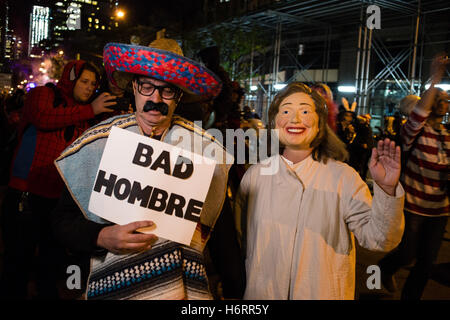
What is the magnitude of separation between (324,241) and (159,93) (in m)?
1.06

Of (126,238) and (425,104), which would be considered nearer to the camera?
(126,238)

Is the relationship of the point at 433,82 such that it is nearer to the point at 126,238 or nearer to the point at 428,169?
the point at 428,169

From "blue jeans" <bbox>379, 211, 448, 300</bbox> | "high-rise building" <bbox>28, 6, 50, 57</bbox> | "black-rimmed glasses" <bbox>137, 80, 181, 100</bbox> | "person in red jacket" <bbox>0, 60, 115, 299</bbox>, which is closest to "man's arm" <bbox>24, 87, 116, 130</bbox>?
"person in red jacket" <bbox>0, 60, 115, 299</bbox>

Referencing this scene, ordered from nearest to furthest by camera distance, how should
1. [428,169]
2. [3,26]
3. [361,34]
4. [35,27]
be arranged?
[3,26] < [428,169] < [35,27] < [361,34]

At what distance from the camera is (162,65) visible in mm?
1684

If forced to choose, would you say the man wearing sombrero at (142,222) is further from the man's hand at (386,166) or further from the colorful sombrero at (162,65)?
the man's hand at (386,166)

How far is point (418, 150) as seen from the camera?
342 centimetres

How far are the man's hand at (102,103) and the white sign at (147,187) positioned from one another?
1.41 meters

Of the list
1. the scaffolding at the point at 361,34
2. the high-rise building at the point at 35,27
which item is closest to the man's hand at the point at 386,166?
the high-rise building at the point at 35,27

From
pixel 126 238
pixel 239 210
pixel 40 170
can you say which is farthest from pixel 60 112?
pixel 126 238

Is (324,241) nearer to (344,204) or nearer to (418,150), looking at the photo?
(344,204)

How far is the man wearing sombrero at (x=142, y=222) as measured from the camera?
161 centimetres

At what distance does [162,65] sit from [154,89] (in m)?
0.12

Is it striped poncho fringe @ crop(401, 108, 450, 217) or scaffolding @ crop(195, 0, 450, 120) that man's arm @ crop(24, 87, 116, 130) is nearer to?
striped poncho fringe @ crop(401, 108, 450, 217)
